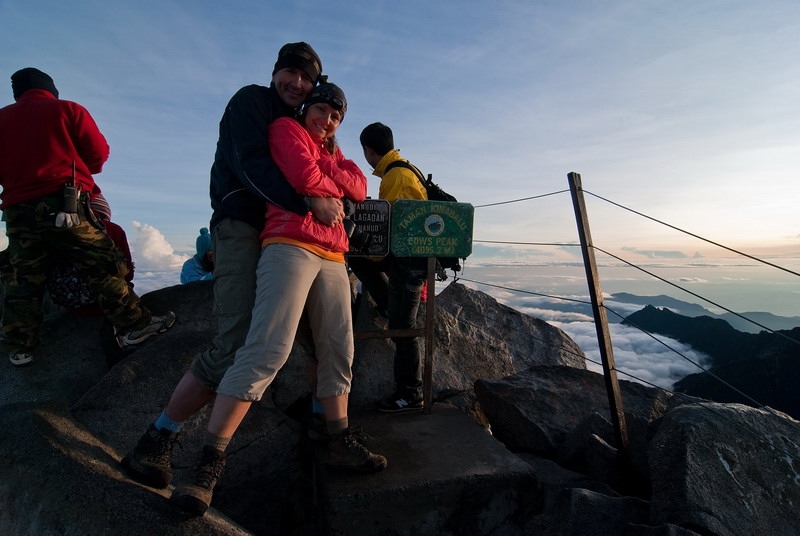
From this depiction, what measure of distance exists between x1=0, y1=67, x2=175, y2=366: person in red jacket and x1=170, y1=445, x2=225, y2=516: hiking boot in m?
2.49

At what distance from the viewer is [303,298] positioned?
2.56m

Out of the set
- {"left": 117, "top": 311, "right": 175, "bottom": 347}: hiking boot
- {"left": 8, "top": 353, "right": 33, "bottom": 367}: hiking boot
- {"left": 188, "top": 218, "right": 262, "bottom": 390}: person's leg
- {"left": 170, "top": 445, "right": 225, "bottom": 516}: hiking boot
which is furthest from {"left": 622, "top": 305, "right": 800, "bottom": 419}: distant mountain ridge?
{"left": 8, "top": 353, "right": 33, "bottom": 367}: hiking boot

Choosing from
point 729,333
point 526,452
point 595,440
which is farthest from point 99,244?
point 729,333

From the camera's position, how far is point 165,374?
393 cm

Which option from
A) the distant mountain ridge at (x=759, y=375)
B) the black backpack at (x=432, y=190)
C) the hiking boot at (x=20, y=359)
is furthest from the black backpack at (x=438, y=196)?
the distant mountain ridge at (x=759, y=375)

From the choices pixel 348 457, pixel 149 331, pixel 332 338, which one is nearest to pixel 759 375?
pixel 348 457

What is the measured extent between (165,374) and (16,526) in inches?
74.4

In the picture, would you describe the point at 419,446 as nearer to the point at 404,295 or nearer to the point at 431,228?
the point at 404,295

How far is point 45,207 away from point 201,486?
2.88 metres

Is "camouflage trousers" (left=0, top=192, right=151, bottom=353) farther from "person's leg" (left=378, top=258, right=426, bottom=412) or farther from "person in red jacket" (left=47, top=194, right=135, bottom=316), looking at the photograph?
"person's leg" (left=378, top=258, right=426, bottom=412)

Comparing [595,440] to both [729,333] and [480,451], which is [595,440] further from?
[729,333]

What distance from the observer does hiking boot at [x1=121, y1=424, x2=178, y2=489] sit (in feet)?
7.95

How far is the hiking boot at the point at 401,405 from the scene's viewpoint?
4148 millimetres

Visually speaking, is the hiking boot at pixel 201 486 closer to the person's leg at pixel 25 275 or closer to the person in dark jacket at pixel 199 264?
the person's leg at pixel 25 275
